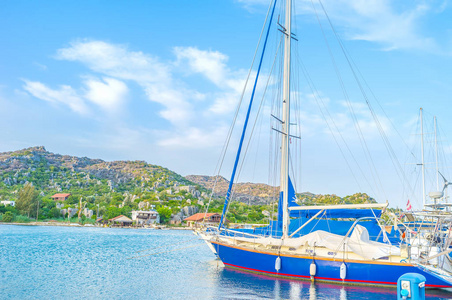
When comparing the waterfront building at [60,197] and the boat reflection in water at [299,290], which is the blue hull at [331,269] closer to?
the boat reflection in water at [299,290]

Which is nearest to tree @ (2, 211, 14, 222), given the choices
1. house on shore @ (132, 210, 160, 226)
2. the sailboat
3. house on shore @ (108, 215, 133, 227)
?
house on shore @ (108, 215, 133, 227)

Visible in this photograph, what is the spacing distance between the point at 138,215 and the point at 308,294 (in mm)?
126361

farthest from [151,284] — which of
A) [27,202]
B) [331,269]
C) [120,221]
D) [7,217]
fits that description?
[27,202]

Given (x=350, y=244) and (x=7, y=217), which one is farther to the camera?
(x=7, y=217)

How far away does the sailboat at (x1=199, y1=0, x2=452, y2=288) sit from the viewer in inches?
786

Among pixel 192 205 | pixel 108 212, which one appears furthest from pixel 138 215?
pixel 192 205

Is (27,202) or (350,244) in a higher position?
(350,244)

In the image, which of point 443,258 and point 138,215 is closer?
point 443,258

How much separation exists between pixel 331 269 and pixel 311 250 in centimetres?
153

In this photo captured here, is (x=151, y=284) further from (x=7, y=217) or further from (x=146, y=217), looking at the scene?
(x=7, y=217)

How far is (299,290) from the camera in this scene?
1973 centimetres

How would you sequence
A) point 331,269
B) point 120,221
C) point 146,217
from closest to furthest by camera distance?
1. point 331,269
2. point 120,221
3. point 146,217

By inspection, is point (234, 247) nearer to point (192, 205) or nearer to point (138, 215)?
point (138, 215)

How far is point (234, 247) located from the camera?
2509cm
